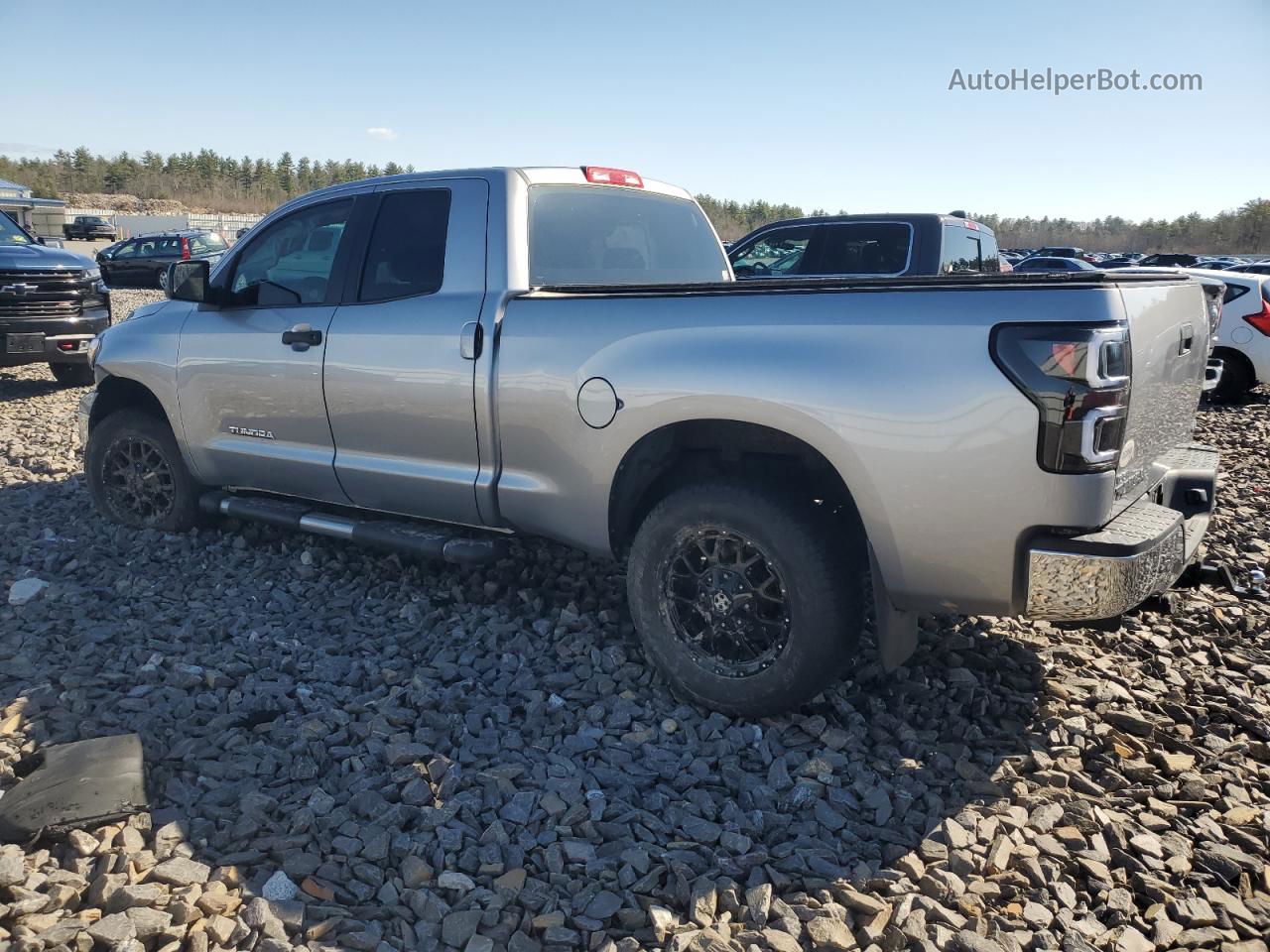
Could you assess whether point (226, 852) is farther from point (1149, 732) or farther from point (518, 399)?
point (1149, 732)

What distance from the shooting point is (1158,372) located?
10.0 ft

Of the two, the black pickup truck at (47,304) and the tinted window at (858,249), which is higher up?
the tinted window at (858,249)

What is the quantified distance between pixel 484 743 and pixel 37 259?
9.03m

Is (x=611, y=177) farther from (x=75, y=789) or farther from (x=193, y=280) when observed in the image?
(x=75, y=789)

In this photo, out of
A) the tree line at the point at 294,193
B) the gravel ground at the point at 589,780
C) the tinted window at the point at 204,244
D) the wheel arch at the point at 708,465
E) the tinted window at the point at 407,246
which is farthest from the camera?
the tree line at the point at 294,193

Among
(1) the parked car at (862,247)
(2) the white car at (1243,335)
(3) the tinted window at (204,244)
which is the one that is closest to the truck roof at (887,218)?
(1) the parked car at (862,247)

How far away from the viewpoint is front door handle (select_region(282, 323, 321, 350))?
4555mm

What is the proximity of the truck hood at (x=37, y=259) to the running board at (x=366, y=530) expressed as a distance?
19.8 feet

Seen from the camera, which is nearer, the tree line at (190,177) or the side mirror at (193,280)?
the side mirror at (193,280)

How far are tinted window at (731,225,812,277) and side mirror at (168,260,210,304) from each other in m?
5.68

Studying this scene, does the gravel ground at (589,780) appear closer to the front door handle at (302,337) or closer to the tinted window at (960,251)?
the front door handle at (302,337)

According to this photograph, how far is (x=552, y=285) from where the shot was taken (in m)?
4.18

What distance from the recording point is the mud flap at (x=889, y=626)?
3189 mm

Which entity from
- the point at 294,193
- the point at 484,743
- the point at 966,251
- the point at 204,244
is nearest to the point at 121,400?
the point at 484,743
